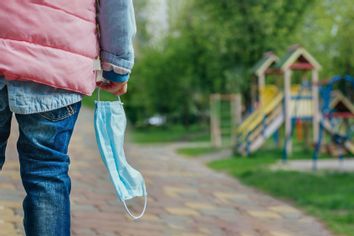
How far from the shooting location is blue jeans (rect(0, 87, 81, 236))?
1.97 metres

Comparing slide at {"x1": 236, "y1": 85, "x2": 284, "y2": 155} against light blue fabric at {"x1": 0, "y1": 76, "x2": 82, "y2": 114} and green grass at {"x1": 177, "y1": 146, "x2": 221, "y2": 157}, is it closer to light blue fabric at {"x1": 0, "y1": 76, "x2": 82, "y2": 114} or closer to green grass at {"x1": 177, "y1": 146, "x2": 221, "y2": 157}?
green grass at {"x1": 177, "y1": 146, "x2": 221, "y2": 157}

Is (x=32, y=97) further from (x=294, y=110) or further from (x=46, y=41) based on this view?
(x=294, y=110)

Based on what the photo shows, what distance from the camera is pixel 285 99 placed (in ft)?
33.3

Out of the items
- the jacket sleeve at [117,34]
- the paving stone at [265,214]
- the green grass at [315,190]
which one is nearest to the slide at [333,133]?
Result: the green grass at [315,190]

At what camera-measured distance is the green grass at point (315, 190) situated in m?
4.42

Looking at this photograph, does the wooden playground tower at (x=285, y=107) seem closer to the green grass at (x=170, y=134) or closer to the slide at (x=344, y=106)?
the slide at (x=344, y=106)

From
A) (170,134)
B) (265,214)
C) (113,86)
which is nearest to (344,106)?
(170,134)

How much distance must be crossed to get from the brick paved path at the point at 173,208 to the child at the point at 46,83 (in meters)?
1.46

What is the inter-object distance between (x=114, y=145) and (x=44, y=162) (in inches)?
12.9

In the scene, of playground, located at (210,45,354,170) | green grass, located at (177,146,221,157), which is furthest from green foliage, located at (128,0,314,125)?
green grass, located at (177,146,221,157)

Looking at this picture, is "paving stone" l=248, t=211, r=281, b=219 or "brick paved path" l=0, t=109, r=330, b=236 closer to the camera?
"brick paved path" l=0, t=109, r=330, b=236

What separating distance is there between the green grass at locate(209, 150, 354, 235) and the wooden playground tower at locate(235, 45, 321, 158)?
243 centimetres

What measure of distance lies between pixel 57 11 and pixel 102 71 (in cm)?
27

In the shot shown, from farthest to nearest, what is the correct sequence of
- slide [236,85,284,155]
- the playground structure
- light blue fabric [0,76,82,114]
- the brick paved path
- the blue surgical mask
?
slide [236,85,284,155] → the playground structure → the brick paved path → the blue surgical mask → light blue fabric [0,76,82,114]
